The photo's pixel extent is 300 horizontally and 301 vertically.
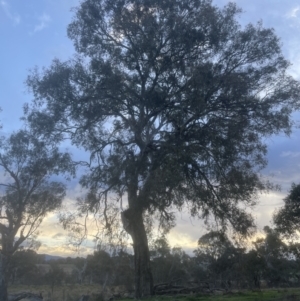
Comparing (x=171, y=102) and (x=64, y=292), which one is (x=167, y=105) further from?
(x=64, y=292)

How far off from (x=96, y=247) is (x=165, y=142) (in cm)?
508

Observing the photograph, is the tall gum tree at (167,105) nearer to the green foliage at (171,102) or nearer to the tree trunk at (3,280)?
the green foliage at (171,102)

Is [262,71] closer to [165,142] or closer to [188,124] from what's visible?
[188,124]

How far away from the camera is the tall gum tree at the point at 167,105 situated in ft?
55.8

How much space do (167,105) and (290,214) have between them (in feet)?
53.6

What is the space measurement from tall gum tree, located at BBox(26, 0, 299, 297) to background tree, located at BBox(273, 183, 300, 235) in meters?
13.7

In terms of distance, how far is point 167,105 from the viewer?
59.2 feet

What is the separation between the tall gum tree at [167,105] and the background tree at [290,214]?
44.9 ft

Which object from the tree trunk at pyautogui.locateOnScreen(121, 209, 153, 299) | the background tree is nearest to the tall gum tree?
the tree trunk at pyautogui.locateOnScreen(121, 209, 153, 299)

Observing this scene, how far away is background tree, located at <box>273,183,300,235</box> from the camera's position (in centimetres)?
2995

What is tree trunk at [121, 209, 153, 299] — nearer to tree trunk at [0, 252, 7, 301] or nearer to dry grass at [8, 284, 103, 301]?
dry grass at [8, 284, 103, 301]

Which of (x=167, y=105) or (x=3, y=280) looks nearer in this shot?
(x=167, y=105)

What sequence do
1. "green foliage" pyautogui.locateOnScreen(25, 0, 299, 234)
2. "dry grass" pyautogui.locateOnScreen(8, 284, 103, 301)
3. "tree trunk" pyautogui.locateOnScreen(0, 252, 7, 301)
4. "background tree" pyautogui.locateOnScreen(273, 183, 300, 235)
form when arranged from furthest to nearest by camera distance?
1. "dry grass" pyautogui.locateOnScreen(8, 284, 103, 301)
2. "tree trunk" pyautogui.locateOnScreen(0, 252, 7, 301)
3. "background tree" pyautogui.locateOnScreen(273, 183, 300, 235)
4. "green foliage" pyautogui.locateOnScreen(25, 0, 299, 234)

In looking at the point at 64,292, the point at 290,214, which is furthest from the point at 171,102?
the point at 64,292
